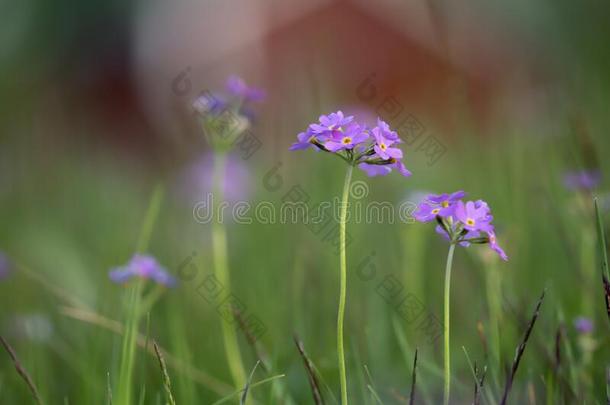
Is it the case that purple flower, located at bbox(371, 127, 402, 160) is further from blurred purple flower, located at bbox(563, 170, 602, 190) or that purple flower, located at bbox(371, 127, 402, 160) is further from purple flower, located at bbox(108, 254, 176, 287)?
blurred purple flower, located at bbox(563, 170, 602, 190)

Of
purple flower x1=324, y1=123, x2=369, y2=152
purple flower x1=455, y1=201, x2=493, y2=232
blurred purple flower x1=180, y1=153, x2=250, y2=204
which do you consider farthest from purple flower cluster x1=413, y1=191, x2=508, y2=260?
blurred purple flower x1=180, y1=153, x2=250, y2=204

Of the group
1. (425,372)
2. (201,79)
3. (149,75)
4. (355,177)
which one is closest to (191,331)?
(425,372)

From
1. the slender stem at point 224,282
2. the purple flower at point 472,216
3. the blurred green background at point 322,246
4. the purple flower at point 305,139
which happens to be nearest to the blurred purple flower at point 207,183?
the blurred green background at point 322,246

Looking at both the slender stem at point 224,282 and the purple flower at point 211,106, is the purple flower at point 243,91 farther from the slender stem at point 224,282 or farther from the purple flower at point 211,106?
the slender stem at point 224,282

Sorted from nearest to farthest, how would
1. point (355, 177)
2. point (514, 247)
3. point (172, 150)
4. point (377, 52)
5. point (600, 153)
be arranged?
point (514, 247), point (600, 153), point (172, 150), point (355, 177), point (377, 52)

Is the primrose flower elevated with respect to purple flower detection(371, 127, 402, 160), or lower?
elevated

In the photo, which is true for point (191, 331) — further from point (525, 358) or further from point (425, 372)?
point (525, 358)
